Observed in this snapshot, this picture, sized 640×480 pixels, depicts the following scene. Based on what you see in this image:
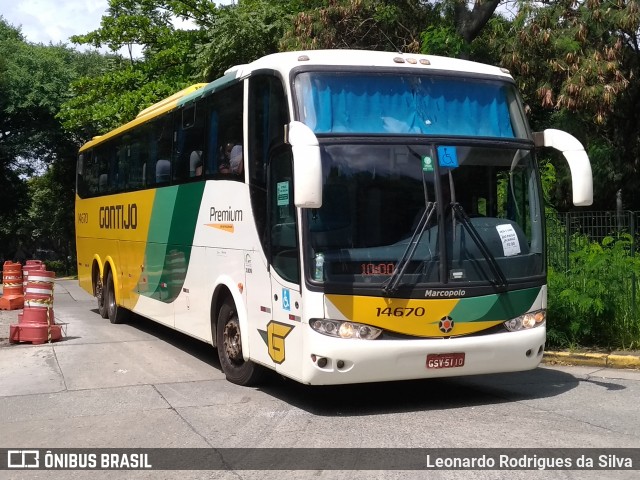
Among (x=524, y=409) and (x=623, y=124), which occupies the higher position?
(x=623, y=124)

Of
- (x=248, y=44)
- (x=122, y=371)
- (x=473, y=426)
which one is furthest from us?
(x=248, y=44)

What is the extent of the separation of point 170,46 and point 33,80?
1603cm

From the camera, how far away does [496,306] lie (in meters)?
7.98

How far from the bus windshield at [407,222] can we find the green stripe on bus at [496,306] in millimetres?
137

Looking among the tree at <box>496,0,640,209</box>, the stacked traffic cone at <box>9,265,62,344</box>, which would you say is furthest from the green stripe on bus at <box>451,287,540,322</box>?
the tree at <box>496,0,640,209</box>

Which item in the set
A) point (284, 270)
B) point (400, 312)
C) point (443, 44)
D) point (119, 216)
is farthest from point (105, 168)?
point (400, 312)

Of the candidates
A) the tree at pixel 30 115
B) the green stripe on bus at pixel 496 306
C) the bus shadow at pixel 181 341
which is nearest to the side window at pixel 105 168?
the bus shadow at pixel 181 341

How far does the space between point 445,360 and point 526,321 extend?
3.39ft

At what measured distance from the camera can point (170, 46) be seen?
97.4 ft

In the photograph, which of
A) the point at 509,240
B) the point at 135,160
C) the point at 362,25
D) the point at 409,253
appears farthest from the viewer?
the point at 362,25

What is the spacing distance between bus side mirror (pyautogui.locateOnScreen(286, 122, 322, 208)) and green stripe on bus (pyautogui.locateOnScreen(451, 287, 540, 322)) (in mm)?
1823

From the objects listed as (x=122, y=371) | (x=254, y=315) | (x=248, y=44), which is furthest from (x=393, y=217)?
(x=248, y=44)

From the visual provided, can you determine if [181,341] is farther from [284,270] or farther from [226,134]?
[284,270]

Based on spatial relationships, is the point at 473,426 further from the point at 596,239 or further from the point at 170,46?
the point at 170,46
